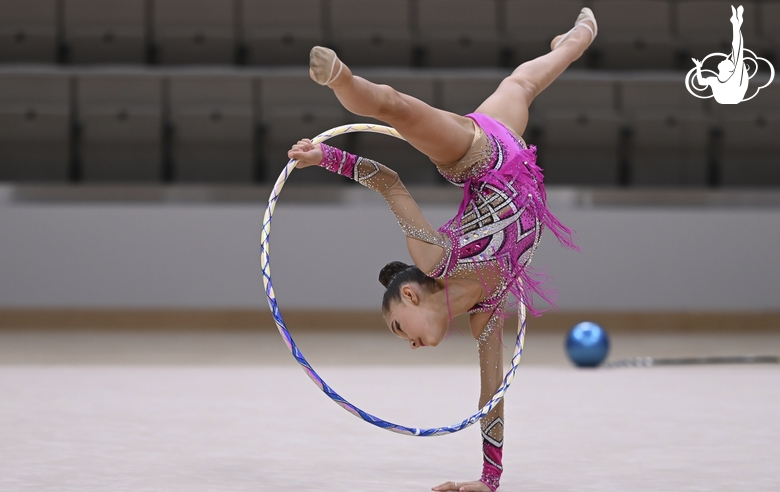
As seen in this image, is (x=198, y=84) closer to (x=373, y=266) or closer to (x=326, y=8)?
(x=326, y=8)

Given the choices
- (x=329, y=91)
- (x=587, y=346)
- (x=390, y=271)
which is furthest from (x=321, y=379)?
(x=329, y=91)

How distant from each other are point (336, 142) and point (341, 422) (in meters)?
3.27

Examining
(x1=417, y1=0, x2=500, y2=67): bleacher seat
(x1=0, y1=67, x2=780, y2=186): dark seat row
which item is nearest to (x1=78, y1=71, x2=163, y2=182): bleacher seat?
(x1=0, y1=67, x2=780, y2=186): dark seat row

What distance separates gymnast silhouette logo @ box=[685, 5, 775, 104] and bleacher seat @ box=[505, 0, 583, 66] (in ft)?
3.43

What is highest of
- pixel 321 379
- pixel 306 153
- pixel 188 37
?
pixel 188 37

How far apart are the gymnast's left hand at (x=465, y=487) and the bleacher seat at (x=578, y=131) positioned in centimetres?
453

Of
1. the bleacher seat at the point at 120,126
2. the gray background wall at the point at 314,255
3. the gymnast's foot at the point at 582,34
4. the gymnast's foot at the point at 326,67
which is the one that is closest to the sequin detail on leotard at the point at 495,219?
the gymnast's foot at the point at 326,67

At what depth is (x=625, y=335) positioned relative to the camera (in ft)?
22.4

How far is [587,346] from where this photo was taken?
16.3ft

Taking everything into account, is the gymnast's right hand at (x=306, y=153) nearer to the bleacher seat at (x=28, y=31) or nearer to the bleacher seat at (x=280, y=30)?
the bleacher seat at (x=280, y=30)

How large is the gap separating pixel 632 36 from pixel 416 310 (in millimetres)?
5465

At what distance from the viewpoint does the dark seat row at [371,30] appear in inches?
276

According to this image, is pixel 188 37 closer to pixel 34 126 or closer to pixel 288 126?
pixel 288 126

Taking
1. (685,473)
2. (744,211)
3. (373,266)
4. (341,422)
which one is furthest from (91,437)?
(744,211)
